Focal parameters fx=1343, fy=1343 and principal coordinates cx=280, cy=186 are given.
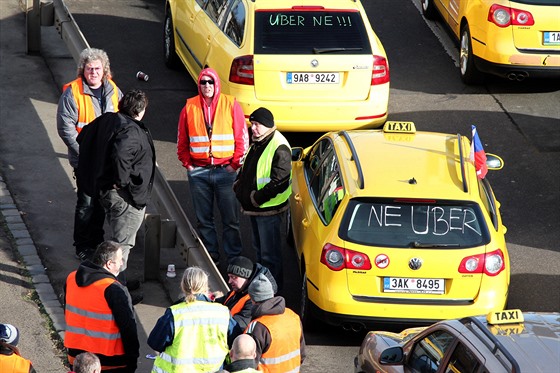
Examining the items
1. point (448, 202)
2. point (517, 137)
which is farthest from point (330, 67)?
point (448, 202)

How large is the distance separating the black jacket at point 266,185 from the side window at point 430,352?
2.99 m

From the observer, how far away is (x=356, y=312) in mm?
11555

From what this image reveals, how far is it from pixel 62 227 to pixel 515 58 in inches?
251

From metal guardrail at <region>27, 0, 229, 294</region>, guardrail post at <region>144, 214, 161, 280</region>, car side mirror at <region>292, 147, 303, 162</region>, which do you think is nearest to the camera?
metal guardrail at <region>27, 0, 229, 294</region>

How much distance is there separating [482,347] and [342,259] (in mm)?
2734

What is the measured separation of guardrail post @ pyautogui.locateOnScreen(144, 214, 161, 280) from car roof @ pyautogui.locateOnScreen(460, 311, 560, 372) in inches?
151

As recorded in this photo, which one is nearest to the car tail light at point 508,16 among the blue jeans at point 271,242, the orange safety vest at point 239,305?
the blue jeans at point 271,242

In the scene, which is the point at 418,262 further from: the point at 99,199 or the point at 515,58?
the point at 515,58

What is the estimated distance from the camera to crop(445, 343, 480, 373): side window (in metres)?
8.98

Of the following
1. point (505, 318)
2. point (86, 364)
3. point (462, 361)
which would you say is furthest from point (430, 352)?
point (86, 364)

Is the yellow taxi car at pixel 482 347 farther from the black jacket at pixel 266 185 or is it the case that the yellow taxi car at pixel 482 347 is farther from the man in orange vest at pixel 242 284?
the black jacket at pixel 266 185

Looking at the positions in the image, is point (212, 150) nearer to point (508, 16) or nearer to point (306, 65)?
point (306, 65)

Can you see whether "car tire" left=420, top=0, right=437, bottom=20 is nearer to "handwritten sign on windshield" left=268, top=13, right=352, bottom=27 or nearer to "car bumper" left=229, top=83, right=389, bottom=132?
"handwritten sign on windshield" left=268, top=13, right=352, bottom=27

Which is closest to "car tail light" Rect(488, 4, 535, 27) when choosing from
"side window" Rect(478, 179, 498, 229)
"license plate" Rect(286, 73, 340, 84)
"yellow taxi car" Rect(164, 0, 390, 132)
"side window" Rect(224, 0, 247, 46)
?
"yellow taxi car" Rect(164, 0, 390, 132)
